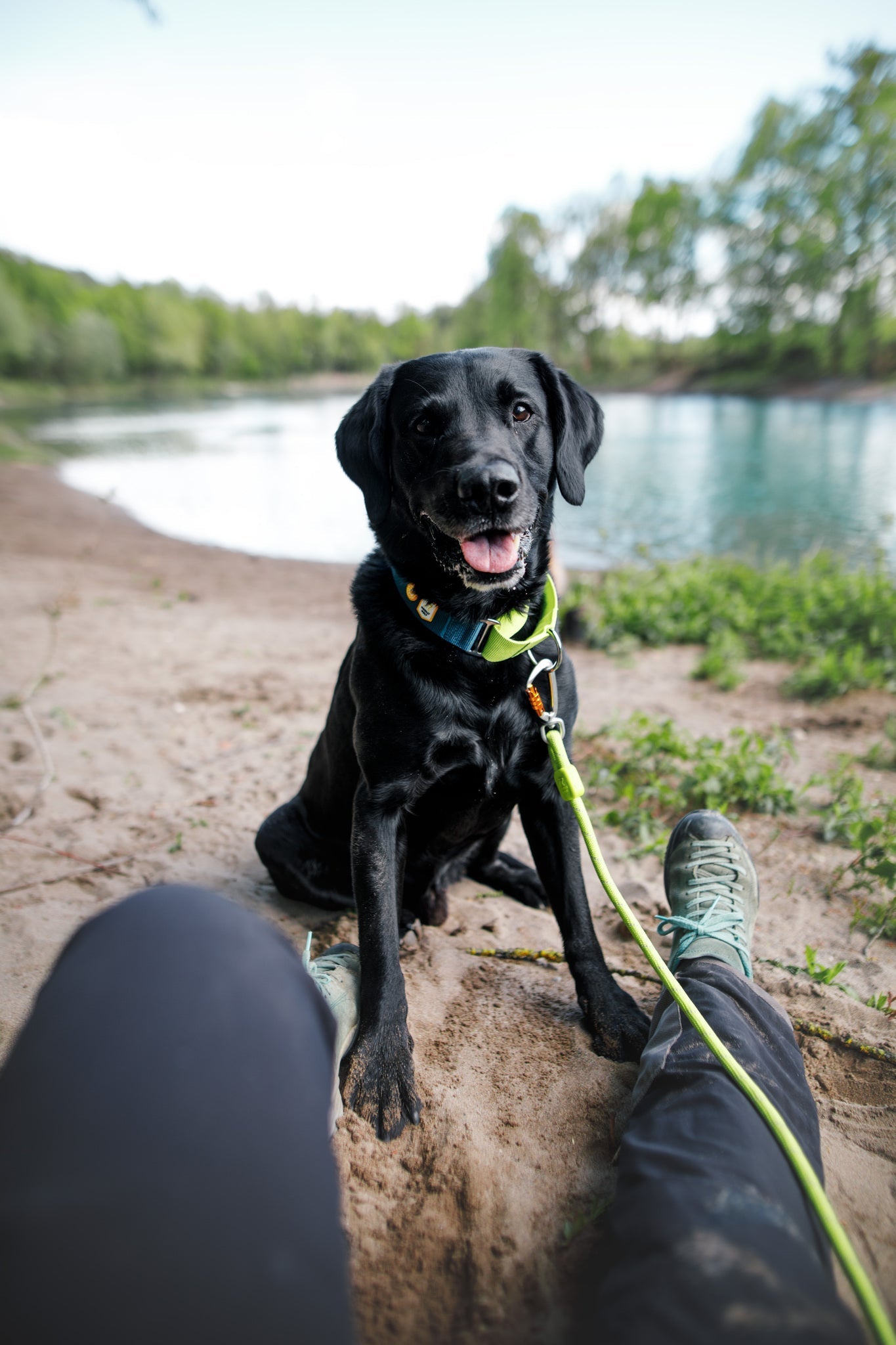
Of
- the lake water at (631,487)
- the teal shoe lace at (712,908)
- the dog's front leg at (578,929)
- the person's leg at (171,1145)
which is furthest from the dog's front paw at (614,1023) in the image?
the lake water at (631,487)

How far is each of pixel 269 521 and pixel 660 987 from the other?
13.1m

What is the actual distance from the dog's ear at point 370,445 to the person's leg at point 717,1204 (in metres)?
1.86

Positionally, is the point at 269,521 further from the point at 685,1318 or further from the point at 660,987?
the point at 685,1318

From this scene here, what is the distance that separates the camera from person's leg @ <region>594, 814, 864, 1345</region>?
940 mm

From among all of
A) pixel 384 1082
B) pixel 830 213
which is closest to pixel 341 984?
pixel 384 1082

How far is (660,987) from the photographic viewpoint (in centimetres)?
235

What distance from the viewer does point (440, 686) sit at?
214 centimetres

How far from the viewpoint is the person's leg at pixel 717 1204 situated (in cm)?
94

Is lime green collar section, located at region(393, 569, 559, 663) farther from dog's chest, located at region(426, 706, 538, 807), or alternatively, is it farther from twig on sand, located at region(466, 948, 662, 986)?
twig on sand, located at region(466, 948, 662, 986)

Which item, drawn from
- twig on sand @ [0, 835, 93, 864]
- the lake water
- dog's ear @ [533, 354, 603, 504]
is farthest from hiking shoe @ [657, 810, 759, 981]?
the lake water

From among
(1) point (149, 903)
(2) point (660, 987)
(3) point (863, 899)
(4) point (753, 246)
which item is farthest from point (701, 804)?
(4) point (753, 246)

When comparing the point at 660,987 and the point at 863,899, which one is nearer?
the point at 660,987

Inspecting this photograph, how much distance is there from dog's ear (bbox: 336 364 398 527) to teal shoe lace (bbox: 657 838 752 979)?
1.64m

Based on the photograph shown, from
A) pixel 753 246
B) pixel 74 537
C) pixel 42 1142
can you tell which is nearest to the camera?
pixel 42 1142
